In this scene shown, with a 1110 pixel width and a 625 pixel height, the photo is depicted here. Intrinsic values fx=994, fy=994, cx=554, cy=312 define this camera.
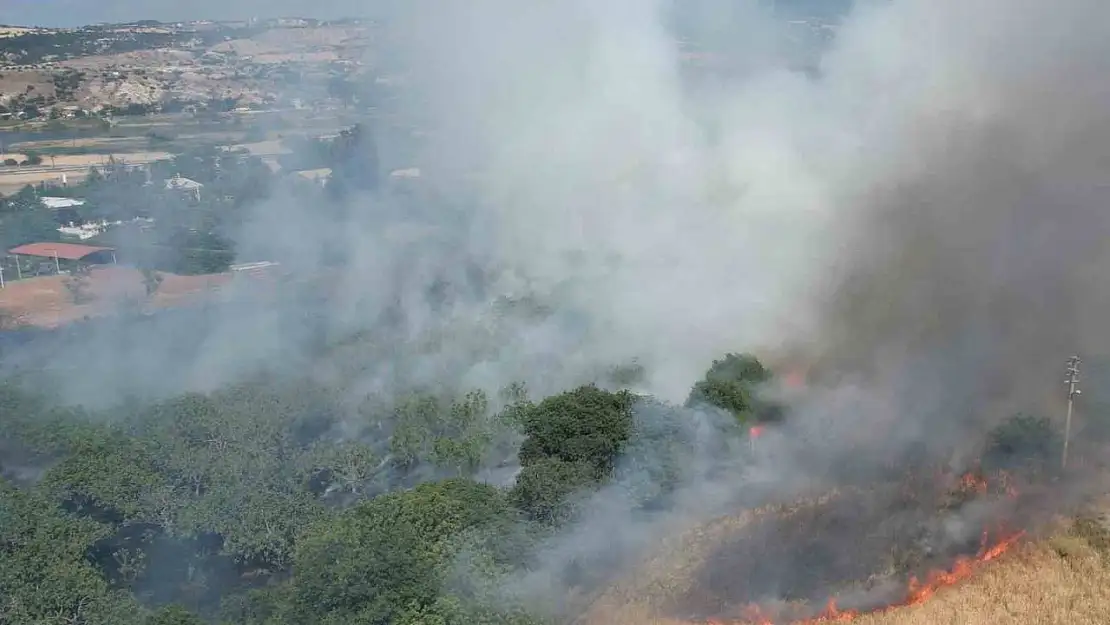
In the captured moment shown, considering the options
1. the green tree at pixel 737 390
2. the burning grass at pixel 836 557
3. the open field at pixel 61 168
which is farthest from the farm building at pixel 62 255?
the burning grass at pixel 836 557

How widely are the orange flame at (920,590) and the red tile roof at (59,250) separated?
2241cm

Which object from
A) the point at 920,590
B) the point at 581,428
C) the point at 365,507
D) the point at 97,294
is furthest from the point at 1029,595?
the point at 97,294

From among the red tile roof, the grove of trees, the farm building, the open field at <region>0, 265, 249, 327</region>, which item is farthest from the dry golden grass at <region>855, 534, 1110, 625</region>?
the red tile roof

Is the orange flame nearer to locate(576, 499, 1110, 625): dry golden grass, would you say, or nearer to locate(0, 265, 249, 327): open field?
locate(576, 499, 1110, 625): dry golden grass

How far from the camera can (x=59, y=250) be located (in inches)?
1041

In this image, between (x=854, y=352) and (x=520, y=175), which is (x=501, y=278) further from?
(x=854, y=352)

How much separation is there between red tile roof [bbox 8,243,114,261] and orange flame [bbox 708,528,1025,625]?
73.5 ft

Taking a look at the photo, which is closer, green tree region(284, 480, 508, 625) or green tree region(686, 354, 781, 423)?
green tree region(284, 480, 508, 625)

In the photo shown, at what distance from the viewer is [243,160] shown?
30047 millimetres

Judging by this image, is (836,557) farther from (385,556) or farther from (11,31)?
(11,31)

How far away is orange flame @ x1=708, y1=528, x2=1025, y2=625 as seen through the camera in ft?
28.9

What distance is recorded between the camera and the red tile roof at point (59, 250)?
26.0m

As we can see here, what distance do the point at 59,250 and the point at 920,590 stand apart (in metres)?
24.3

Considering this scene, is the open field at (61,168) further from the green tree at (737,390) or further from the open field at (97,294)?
the green tree at (737,390)
